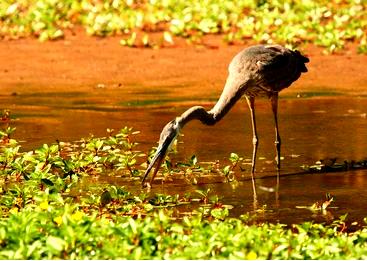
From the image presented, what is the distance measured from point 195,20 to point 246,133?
23.0 ft

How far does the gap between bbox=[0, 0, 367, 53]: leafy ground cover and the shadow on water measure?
3288 mm

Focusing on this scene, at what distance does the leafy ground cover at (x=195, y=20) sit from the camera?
18109mm

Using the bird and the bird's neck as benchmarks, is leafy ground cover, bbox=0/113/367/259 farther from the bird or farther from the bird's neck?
the bird's neck

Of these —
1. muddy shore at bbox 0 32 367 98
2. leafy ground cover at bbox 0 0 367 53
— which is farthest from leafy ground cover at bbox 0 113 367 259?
leafy ground cover at bbox 0 0 367 53

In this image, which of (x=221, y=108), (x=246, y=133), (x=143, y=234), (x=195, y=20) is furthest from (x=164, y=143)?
(x=195, y=20)

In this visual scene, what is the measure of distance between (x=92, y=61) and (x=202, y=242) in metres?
10.9

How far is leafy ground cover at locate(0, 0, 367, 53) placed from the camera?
18.1 m

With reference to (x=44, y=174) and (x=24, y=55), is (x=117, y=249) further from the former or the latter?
(x=24, y=55)

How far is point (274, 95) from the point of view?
37.1 ft

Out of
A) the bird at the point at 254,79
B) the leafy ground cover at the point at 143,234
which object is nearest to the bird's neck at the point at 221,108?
the bird at the point at 254,79

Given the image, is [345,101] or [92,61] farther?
[92,61]

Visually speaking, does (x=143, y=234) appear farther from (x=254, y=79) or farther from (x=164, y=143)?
(x=254, y=79)

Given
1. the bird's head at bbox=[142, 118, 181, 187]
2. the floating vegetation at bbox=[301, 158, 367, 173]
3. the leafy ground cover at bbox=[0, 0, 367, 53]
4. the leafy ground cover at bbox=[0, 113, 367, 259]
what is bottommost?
the leafy ground cover at bbox=[0, 113, 367, 259]

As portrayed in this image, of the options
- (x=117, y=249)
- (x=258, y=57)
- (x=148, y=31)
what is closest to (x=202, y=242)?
(x=117, y=249)
